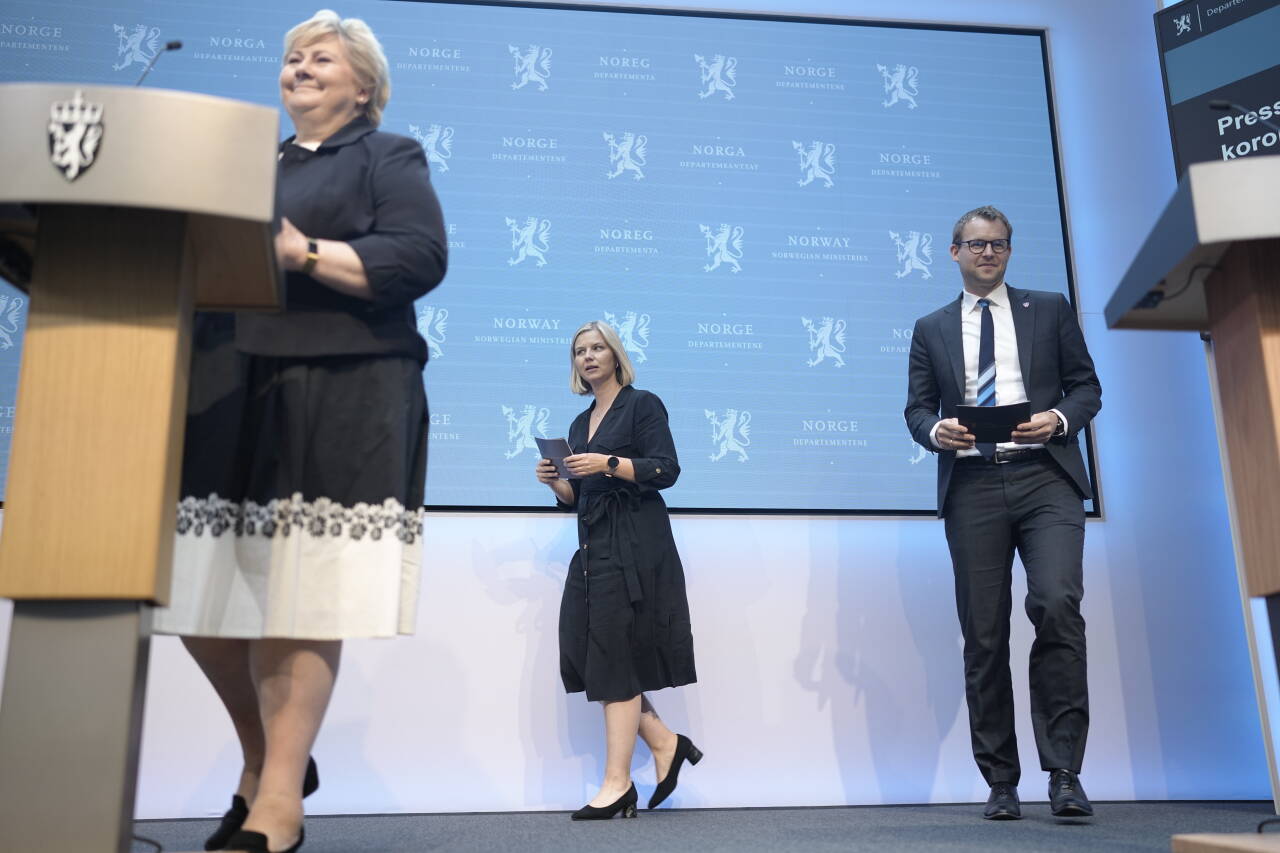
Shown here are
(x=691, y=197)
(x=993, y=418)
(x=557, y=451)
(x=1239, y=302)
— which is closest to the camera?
(x=1239, y=302)

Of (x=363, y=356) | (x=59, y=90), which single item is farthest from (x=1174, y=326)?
(x=59, y=90)

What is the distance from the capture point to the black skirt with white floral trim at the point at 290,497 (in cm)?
174

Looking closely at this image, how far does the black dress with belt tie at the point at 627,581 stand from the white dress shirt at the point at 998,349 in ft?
2.79

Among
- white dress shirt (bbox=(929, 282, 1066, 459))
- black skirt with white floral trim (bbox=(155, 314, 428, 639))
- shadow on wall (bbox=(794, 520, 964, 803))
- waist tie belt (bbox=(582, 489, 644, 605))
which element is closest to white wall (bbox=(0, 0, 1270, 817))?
shadow on wall (bbox=(794, 520, 964, 803))

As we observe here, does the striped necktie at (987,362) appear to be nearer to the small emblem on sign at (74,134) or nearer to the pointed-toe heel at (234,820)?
the pointed-toe heel at (234,820)

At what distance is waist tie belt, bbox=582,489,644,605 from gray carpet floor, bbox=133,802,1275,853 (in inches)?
26.4

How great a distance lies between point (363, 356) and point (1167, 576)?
3.25 metres

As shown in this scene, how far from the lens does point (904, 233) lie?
14.0ft

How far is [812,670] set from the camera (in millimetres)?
3916

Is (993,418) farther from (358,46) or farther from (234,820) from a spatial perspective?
(234,820)

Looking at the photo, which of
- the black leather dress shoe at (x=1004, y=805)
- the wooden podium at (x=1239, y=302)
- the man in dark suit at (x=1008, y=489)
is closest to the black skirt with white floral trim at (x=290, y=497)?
the wooden podium at (x=1239, y=302)

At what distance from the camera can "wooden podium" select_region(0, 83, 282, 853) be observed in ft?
4.43

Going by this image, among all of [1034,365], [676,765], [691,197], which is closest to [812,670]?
[676,765]

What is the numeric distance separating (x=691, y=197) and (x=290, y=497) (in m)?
2.71
